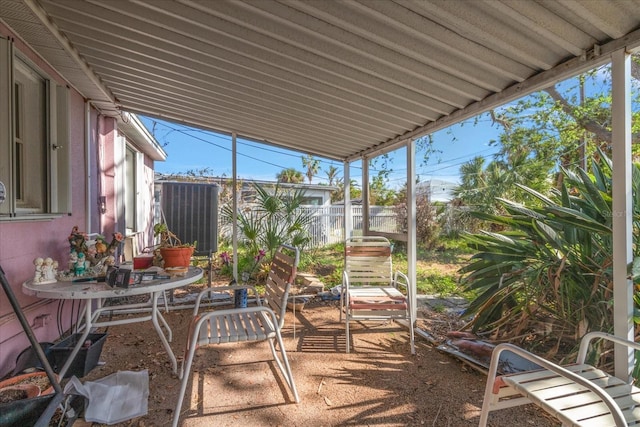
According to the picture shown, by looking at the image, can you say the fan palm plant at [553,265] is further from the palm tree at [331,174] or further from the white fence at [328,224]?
the palm tree at [331,174]

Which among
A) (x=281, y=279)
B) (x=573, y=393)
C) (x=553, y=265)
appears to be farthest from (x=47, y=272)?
(x=553, y=265)

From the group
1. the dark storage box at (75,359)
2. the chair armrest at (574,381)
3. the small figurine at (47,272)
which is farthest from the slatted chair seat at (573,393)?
the small figurine at (47,272)

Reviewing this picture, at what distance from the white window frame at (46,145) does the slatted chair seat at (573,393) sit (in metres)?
2.84

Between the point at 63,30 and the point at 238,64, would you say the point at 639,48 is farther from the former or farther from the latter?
the point at 63,30

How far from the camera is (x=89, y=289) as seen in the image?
5.94 ft

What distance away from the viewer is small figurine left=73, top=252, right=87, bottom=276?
2164mm

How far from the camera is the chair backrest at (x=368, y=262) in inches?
132

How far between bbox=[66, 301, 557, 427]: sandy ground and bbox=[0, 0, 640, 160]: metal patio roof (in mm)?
2037

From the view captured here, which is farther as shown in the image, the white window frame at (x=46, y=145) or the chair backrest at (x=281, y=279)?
the chair backrest at (x=281, y=279)

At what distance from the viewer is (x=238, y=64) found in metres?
2.18

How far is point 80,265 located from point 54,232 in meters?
0.71

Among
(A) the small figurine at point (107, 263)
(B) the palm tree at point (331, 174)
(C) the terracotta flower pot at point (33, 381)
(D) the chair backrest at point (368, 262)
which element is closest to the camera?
(C) the terracotta flower pot at point (33, 381)

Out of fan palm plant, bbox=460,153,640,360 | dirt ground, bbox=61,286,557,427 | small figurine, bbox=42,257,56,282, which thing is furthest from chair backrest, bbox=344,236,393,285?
small figurine, bbox=42,257,56,282

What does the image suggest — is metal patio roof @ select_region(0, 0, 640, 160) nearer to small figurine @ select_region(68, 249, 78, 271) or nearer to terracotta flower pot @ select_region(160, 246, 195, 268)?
terracotta flower pot @ select_region(160, 246, 195, 268)
